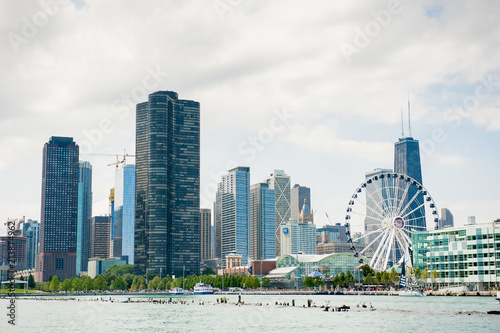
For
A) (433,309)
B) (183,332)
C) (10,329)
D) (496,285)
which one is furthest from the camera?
(496,285)

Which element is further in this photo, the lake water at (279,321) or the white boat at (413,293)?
the white boat at (413,293)

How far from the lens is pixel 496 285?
18900cm

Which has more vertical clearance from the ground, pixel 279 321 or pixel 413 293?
pixel 279 321

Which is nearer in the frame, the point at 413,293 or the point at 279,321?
the point at 279,321

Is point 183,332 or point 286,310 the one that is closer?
point 183,332

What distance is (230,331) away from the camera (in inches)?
4117

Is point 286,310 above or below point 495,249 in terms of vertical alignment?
below

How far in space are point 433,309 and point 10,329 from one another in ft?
263

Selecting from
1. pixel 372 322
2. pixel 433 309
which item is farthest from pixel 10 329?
pixel 433 309

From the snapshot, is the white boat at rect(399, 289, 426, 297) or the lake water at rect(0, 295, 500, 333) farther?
the white boat at rect(399, 289, 426, 297)

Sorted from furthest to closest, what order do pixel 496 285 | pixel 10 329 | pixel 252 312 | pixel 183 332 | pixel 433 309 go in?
pixel 496 285 → pixel 252 312 → pixel 433 309 → pixel 10 329 → pixel 183 332

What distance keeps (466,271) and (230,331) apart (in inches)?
4550

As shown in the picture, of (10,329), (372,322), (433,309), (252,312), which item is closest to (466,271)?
(433,309)

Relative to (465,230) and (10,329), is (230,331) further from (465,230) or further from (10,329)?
(465,230)
